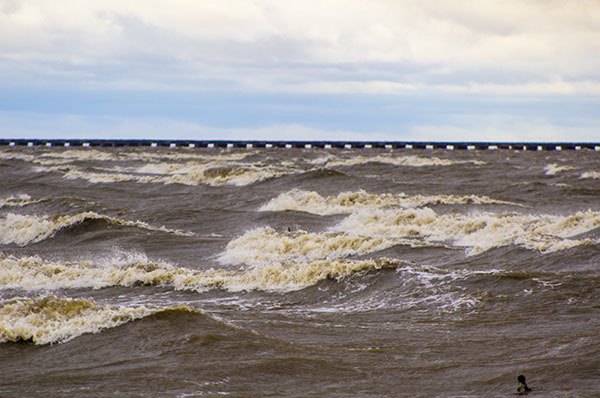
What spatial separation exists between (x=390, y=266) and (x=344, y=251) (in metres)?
4.11

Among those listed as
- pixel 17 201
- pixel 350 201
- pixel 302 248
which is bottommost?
pixel 17 201

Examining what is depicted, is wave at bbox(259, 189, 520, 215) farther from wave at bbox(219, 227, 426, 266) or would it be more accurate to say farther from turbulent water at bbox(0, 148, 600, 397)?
wave at bbox(219, 227, 426, 266)

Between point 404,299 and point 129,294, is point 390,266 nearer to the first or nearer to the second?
point 404,299

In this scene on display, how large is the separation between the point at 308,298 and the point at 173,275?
3.66m

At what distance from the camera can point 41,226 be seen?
33.9m

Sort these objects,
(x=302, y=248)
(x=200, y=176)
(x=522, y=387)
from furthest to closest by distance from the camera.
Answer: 1. (x=200, y=176)
2. (x=302, y=248)
3. (x=522, y=387)

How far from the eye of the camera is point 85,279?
75.9 feet

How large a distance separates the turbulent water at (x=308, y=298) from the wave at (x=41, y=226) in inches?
2.8

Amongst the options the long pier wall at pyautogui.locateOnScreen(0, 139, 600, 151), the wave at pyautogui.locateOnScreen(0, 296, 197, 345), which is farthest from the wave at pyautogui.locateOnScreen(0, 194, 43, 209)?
the long pier wall at pyautogui.locateOnScreen(0, 139, 600, 151)

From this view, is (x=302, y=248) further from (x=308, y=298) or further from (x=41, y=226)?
(x=41, y=226)

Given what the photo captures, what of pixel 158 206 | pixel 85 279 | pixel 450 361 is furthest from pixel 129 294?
pixel 158 206

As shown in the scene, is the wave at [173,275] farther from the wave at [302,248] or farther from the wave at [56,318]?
the wave at [56,318]

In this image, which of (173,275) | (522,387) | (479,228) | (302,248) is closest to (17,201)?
(302,248)

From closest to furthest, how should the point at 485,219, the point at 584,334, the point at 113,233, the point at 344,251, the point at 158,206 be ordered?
the point at 584,334
the point at 344,251
the point at 485,219
the point at 113,233
the point at 158,206
